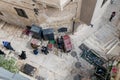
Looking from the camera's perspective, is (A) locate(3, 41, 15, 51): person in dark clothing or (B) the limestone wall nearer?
(B) the limestone wall

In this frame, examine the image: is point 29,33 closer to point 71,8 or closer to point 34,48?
point 34,48

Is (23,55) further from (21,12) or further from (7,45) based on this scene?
(21,12)

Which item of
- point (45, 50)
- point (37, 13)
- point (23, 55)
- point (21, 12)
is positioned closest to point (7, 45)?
point (23, 55)

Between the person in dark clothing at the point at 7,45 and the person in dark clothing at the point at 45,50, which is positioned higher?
the person in dark clothing at the point at 7,45

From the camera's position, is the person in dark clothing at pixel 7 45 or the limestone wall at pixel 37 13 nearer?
the limestone wall at pixel 37 13

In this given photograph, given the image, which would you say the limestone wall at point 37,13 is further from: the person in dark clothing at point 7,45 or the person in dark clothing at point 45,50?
the person in dark clothing at point 45,50

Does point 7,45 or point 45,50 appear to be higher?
point 7,45

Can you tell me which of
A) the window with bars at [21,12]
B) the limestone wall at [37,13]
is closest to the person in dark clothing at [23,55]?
the limestone wall at [37,13]

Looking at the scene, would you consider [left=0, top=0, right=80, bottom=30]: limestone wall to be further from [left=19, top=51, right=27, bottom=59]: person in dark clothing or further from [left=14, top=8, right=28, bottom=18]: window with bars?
[left=19, top=51, right=27, bottom=59]: person in dark clothing

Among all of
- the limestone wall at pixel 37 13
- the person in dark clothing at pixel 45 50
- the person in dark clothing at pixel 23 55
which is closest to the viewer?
the limestone wall at pixel 37 13

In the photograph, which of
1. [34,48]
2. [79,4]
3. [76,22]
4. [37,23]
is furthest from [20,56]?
[79,4]

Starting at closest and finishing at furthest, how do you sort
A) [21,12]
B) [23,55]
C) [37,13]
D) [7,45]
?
[37,13] → [21,12] → [23,55] → [7,45]

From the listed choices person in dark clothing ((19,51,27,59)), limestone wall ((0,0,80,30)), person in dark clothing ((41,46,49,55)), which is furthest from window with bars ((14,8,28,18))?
person in dark clothing ((41,46,49,55))
